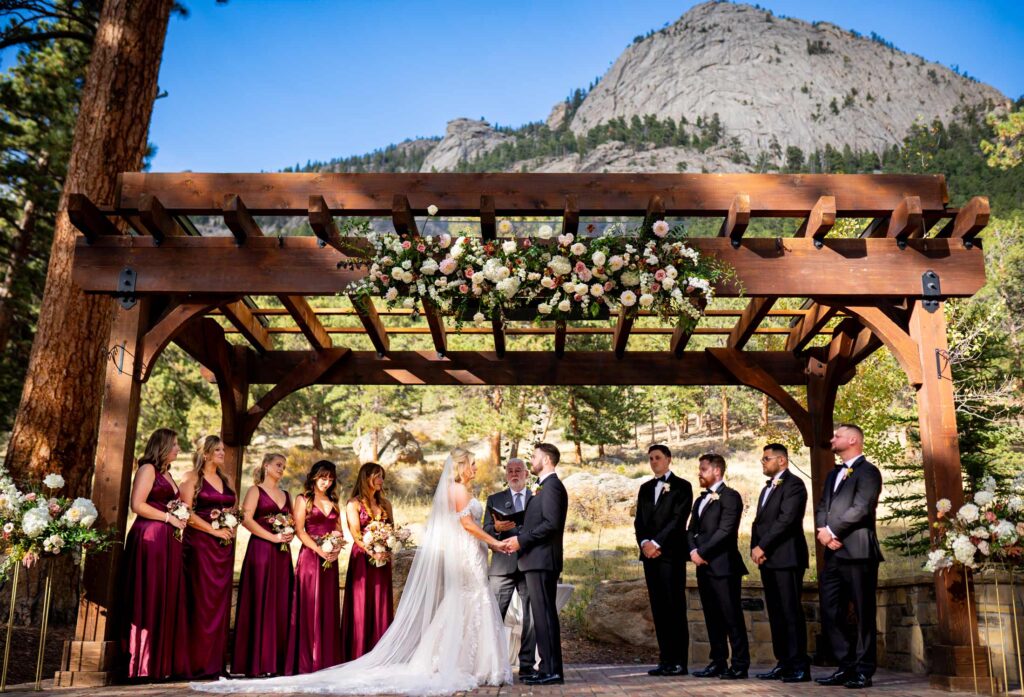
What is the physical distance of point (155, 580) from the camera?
5957 millimetres

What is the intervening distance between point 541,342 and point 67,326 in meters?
14.4

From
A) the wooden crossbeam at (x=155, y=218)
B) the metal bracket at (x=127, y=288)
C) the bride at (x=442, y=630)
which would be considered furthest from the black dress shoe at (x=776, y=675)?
the wooden crossbeam at (x=155, y=218)

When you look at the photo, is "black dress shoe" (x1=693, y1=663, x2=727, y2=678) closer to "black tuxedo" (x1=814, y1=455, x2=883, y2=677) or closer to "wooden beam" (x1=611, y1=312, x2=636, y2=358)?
"black tuxedo" (x1=814, y1=455, x2=883, y2=677)

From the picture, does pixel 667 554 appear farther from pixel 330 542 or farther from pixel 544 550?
pixel 330 542

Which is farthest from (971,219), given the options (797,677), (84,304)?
(84,304)

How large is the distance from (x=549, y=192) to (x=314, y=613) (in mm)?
3840

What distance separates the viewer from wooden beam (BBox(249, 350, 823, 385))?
350 inches

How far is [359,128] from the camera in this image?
11025cm

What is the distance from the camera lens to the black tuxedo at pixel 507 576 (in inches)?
246

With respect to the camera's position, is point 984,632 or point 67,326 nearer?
point 984,632

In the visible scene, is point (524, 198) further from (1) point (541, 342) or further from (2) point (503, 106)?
(2) point (503, 106)

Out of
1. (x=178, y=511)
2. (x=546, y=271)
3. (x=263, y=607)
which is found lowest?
(x=263, y=607)

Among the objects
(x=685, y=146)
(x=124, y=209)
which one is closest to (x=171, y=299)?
(x=124, y=209)

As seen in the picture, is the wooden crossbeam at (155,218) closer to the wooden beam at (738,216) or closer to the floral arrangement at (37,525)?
the floral arrangement at (37,525)
